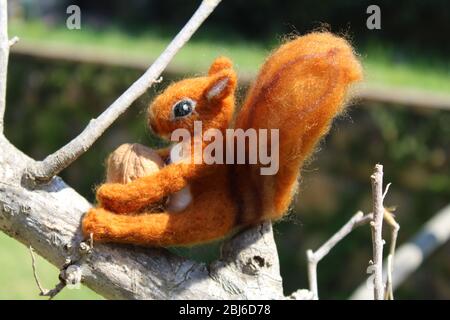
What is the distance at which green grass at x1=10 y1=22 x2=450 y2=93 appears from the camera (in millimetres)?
2803

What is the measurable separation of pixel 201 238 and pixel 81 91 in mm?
2301

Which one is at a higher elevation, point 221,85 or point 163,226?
point 221,85

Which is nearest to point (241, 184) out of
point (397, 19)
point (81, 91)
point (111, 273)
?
point (111, 273)

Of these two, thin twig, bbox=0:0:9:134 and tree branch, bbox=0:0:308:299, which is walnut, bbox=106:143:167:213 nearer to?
tree branch, bbox=0:0:308:299

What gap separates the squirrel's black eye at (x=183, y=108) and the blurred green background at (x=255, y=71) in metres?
0.18

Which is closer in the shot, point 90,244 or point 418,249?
point 90,244

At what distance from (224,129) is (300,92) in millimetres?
112

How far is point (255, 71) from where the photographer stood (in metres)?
2.34

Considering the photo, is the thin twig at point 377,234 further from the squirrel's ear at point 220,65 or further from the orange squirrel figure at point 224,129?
the squirrel's ear at point 220,65

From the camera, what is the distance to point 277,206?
2.98 ft

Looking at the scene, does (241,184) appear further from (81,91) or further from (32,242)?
(81,91)

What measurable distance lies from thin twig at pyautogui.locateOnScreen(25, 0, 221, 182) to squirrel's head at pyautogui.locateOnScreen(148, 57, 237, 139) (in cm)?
4

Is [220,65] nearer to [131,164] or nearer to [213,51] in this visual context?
[131,164]

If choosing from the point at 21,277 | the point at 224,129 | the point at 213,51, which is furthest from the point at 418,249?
the point at 213,51
